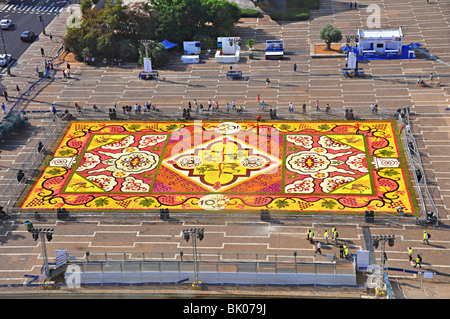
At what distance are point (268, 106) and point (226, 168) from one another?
20155 mm

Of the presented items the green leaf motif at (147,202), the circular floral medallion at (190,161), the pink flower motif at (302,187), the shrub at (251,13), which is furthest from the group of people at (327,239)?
the shrub at (251,13)

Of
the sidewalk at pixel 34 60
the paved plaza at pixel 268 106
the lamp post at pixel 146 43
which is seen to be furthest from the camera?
the lamp post at pixel 146 43

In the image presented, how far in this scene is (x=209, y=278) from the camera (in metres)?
84.1

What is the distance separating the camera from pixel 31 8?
171125 mm

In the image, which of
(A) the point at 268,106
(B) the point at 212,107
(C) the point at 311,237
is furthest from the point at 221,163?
(C) the point at 311,237

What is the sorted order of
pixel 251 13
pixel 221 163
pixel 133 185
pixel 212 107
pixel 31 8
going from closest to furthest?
pixel 133 185 → pixel 221 163 → pixel 212 107 → pixel 251 13 → pixel 31 8

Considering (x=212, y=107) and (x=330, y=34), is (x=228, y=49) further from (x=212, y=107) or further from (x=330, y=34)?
(x=212, y=107)

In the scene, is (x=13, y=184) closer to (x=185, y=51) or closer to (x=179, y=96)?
(x=179, y=96)

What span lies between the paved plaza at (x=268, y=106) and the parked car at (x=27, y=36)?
7.27ft

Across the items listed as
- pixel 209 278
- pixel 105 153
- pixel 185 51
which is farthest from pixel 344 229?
pixel 185 51

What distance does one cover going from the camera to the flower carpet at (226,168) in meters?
99.9

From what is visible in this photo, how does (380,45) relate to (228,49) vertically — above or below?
above

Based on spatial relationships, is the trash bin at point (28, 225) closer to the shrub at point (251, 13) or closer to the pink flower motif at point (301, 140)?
the pink flower motif at point (301, 140)

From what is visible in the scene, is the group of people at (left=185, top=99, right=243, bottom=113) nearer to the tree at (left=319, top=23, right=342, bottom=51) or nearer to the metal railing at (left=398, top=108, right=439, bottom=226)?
the metal railing at (left=398, top=108, right=439, bottom=226)
